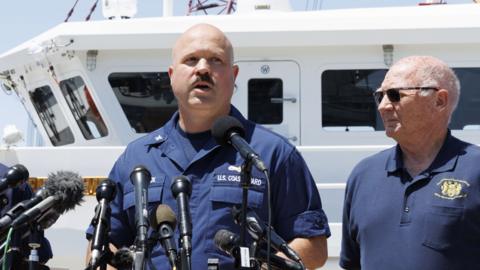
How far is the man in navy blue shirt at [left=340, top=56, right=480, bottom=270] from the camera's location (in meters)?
3.12

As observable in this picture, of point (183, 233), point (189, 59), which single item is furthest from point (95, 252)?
point (189, 59)

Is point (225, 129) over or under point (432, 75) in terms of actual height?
under

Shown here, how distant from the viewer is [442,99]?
3.32 meters

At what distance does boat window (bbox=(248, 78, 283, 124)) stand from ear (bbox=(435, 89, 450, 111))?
3638 mm

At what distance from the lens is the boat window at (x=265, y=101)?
696cm

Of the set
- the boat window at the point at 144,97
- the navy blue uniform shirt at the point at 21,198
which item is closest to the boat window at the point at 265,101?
the boat window at the point at 144,97

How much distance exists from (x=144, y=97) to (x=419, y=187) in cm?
419

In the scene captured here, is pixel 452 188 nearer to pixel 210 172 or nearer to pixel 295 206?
pixel 295 206

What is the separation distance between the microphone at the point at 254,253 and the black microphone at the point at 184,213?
133 mm

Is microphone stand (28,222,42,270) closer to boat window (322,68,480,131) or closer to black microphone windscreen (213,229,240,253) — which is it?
black microphone windscreen (213,229,240,253)

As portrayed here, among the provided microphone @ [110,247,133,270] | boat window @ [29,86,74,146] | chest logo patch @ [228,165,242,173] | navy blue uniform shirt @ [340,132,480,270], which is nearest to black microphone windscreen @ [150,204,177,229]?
microphone @ [110,247,133,270]

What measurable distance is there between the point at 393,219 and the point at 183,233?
112 centimetres

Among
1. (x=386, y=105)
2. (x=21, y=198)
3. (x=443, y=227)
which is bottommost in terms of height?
(x=21, y=198)

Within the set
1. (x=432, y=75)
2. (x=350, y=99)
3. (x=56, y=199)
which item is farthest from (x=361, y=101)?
(x=56, y=199)
